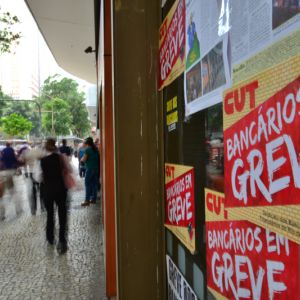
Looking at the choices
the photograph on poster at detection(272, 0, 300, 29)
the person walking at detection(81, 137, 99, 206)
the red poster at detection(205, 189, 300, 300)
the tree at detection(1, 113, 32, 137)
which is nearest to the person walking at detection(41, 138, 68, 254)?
the person walking at detection(81, 137, 99, 206)

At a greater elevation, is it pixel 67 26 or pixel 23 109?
pixel 23 109

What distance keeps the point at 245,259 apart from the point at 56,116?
65.0m

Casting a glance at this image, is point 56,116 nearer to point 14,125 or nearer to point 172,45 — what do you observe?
point 14,125

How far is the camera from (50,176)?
674cm

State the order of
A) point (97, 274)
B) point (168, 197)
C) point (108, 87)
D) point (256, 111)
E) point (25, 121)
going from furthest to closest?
1. point (25, 121)
2. point (97, 274)
3. point (108, 87)
4. point (168, 197)
5. point (256, 111)

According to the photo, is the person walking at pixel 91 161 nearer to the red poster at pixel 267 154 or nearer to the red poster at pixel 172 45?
the red poster at pixel 172 45

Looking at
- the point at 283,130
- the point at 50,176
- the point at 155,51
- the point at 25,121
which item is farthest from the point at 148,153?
the point at 25,121

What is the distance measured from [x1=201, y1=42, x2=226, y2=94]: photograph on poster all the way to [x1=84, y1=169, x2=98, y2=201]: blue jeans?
987 centimetres

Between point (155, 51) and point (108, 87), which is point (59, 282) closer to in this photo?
point (108, 87)

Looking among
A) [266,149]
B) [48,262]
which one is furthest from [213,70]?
[48,262]

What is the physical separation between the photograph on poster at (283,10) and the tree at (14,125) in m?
51.2

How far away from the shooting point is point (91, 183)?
1125 centimetres

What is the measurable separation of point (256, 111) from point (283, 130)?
0.12 m

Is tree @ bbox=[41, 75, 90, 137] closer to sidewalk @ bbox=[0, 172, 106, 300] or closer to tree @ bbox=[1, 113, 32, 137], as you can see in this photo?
tree @ bbox=[1, 113, 32, 137]
